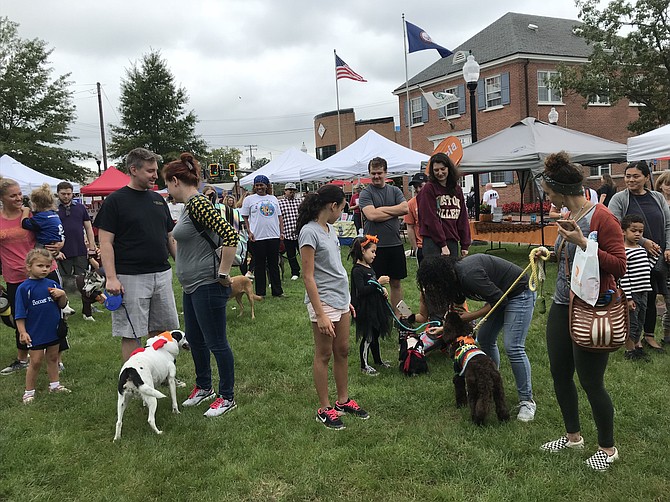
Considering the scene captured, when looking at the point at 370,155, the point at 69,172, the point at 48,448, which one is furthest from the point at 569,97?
the point at 48,448

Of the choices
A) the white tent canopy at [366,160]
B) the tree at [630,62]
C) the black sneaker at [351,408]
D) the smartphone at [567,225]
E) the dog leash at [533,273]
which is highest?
the tree at [630,62]

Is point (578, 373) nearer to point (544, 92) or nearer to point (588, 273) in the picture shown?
point (588, 273)

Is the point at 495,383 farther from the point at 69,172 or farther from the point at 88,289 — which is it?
the point at 69,172

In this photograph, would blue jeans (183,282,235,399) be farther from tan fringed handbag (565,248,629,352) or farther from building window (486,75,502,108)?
building window (486,75,502,108)

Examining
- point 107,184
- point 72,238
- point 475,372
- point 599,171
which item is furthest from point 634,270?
point 599,171

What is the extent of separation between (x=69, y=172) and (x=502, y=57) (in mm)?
24117

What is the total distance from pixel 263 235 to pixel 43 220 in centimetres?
374

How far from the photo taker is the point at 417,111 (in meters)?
32.3

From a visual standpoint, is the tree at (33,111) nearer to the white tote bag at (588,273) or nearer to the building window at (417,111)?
the building window at (417,111)

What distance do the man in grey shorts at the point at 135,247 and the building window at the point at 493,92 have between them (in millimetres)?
26640

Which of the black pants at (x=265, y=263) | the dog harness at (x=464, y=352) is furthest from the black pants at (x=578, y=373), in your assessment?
the black pants at (x=265, y=263)

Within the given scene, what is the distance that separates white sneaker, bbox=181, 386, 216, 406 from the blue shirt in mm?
1327

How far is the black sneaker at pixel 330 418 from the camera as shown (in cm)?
360

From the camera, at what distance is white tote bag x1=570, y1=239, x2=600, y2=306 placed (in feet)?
8.18
